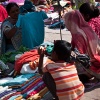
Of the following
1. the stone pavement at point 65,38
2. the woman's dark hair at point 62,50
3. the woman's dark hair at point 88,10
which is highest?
the woman's dark hair at point 88,10

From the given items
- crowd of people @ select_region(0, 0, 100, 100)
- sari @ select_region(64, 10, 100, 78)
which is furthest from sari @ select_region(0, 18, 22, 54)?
sari @ select_region(64, 10, 100, 78)

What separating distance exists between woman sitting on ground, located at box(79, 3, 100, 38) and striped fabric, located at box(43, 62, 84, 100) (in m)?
1.42

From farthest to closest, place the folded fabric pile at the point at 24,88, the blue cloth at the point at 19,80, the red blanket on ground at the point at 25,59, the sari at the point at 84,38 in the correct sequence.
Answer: the red blanket on ground at the point at 25,59, the sari at the point at 84,38, the blue cloth at the point at 19,80, the folded fabric pile at the point at 24,88

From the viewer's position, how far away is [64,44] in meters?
3.61

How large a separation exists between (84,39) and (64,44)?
93 centimetres

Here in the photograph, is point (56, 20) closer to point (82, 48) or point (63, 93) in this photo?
point (82, 48)

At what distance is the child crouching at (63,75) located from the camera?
354 cm

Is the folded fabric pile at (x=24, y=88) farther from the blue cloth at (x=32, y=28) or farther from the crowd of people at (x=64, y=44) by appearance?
the blue cloth at (x=32, y=28)

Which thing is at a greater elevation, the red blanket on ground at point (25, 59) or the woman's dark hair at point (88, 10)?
the woman's dark hair at point (88, 10)

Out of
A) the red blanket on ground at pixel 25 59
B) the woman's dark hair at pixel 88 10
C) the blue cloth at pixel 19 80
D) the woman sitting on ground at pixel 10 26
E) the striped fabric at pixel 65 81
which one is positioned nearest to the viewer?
the striped fabric at pixel 65 81

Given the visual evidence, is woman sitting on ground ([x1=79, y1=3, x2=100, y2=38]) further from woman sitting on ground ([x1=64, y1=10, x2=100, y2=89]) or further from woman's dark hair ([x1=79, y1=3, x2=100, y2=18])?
woman sitting on ground ([x1=64, y1=10, x2=100, y2=89])

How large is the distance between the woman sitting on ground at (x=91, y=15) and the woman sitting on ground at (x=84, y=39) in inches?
8.1

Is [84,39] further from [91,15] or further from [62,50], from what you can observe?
[62,50]

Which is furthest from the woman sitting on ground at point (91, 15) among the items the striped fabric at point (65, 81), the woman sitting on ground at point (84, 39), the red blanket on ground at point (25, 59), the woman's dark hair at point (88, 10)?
the striped fabric at point (65, 81)
